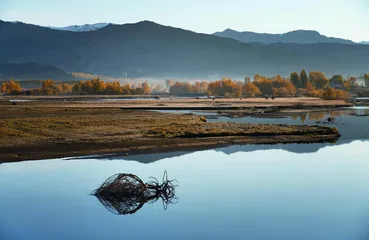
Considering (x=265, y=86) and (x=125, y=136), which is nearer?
(x=125, y=136)

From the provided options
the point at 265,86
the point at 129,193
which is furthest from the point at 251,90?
the point at 129,193

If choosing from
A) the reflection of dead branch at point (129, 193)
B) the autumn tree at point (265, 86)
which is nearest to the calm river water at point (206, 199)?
the reflection of dead branch at point (129, 193)

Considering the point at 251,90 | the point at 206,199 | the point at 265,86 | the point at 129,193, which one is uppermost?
the point at 265,86

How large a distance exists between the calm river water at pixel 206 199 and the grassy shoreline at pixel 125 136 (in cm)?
255

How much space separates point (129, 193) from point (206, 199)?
9.73 ft

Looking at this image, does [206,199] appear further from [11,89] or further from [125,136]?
[11,89]

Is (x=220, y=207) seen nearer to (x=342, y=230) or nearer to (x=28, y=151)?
(x=342, y=230)

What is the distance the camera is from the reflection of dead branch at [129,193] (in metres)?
19.7

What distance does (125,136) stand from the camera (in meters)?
37.7

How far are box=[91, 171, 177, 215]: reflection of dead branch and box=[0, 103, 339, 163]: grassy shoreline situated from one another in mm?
10142

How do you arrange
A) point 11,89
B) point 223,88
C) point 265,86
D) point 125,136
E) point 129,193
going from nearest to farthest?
point 129,193 < point 125,136 < point 265,86 < point 11,89 < point 223,88

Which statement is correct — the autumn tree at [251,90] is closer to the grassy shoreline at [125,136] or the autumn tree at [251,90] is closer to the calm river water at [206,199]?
the grassy shoreline at [125,136]

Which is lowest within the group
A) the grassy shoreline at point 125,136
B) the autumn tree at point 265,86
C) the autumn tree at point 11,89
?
the autumn tree at point 11,89

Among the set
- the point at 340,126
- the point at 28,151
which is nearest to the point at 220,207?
the point at 28,151
